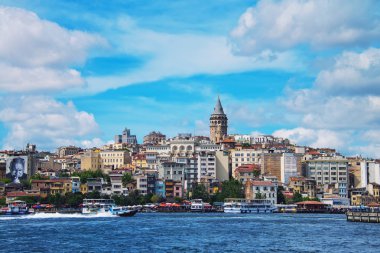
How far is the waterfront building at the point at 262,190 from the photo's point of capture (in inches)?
4390

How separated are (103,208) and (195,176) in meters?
35.4

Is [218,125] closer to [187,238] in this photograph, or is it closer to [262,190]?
[262,190]

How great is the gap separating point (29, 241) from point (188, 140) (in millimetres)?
96285

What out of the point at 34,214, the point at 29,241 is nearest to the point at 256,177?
the point at 34,214

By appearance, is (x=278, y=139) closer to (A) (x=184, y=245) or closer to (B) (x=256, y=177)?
(B) (x=256, y=177)

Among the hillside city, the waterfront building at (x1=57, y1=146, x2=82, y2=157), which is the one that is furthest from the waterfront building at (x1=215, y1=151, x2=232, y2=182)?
the waterfront building at (x1=57, y1=146, x2=82, y2=157)

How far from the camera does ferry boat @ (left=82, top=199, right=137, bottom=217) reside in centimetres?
8812

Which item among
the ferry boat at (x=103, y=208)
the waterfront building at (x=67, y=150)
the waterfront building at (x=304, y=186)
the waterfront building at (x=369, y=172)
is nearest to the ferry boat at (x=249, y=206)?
the waterfront building at (x=304, y=186)

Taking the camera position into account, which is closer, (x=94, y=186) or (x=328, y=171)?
(x=94, y=186)

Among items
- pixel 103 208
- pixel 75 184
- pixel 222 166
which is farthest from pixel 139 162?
pixel 103 208

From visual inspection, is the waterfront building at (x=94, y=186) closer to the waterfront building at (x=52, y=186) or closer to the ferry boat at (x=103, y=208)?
the waterfront building at (x=52, y=186)

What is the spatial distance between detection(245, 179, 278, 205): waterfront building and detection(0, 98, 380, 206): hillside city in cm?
14

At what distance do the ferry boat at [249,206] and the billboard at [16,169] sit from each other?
34995 mm

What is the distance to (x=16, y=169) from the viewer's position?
401ft
